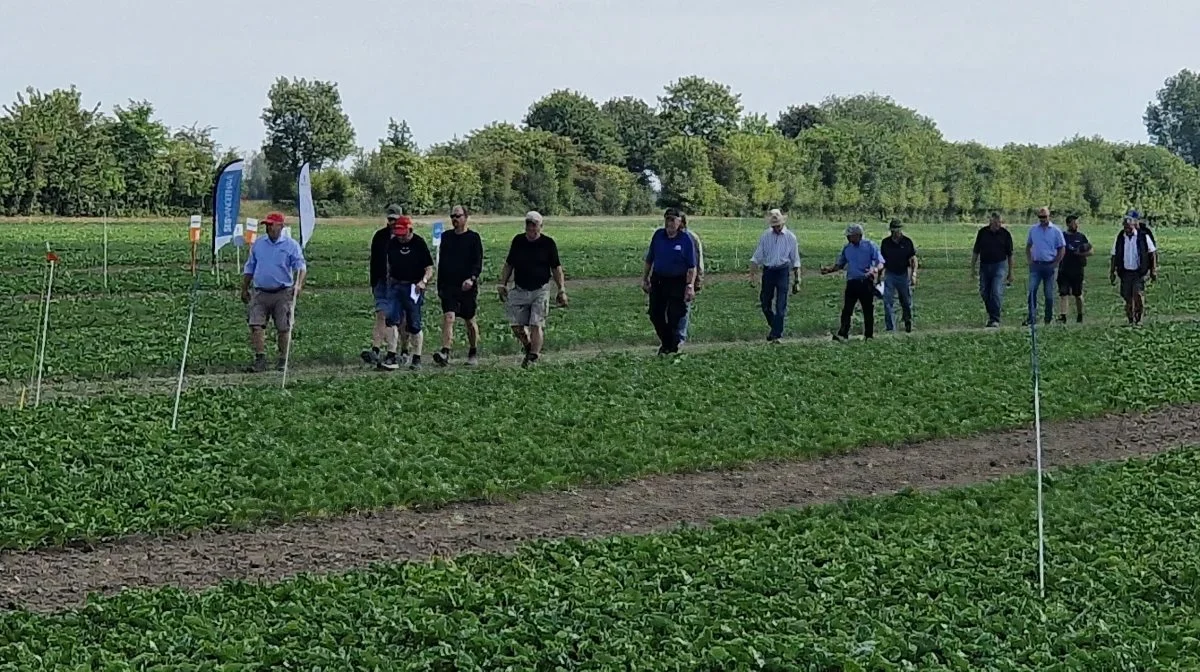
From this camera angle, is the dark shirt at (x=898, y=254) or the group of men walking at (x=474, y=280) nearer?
the group of men walking at (x=474, y=280)

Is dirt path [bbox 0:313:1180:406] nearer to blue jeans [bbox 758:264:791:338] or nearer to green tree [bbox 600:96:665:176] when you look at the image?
blue jeans [bbox 758:264:791:338]

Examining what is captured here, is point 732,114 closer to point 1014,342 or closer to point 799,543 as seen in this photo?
point 1014,342

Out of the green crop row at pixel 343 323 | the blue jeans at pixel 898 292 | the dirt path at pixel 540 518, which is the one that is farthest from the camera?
the blue jeans at pixel 898 292

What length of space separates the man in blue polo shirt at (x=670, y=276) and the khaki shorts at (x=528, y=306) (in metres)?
1.31

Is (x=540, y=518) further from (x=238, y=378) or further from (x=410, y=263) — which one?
(x=410, y=263)

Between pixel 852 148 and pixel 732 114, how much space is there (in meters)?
25.3

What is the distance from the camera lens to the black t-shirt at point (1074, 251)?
22.8m

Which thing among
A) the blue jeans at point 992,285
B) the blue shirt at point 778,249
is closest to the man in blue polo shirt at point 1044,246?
the blue jeans at point 992,285

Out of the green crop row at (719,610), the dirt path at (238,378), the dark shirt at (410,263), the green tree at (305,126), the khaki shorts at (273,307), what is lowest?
the green crop row at (719,610)

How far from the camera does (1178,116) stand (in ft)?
502

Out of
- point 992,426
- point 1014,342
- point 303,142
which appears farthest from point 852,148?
point 992,426

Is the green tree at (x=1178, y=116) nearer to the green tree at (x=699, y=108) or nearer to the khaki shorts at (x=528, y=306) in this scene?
the green tree at (x=699, y=108)

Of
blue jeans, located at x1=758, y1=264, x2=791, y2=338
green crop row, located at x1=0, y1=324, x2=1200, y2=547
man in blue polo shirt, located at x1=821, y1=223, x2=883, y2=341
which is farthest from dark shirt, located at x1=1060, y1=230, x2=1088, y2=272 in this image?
blue jeans, located at x1=758, y1=264, x2=791, y2=338

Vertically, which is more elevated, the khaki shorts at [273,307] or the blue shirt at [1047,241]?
the blue shirt at [1047,241]
